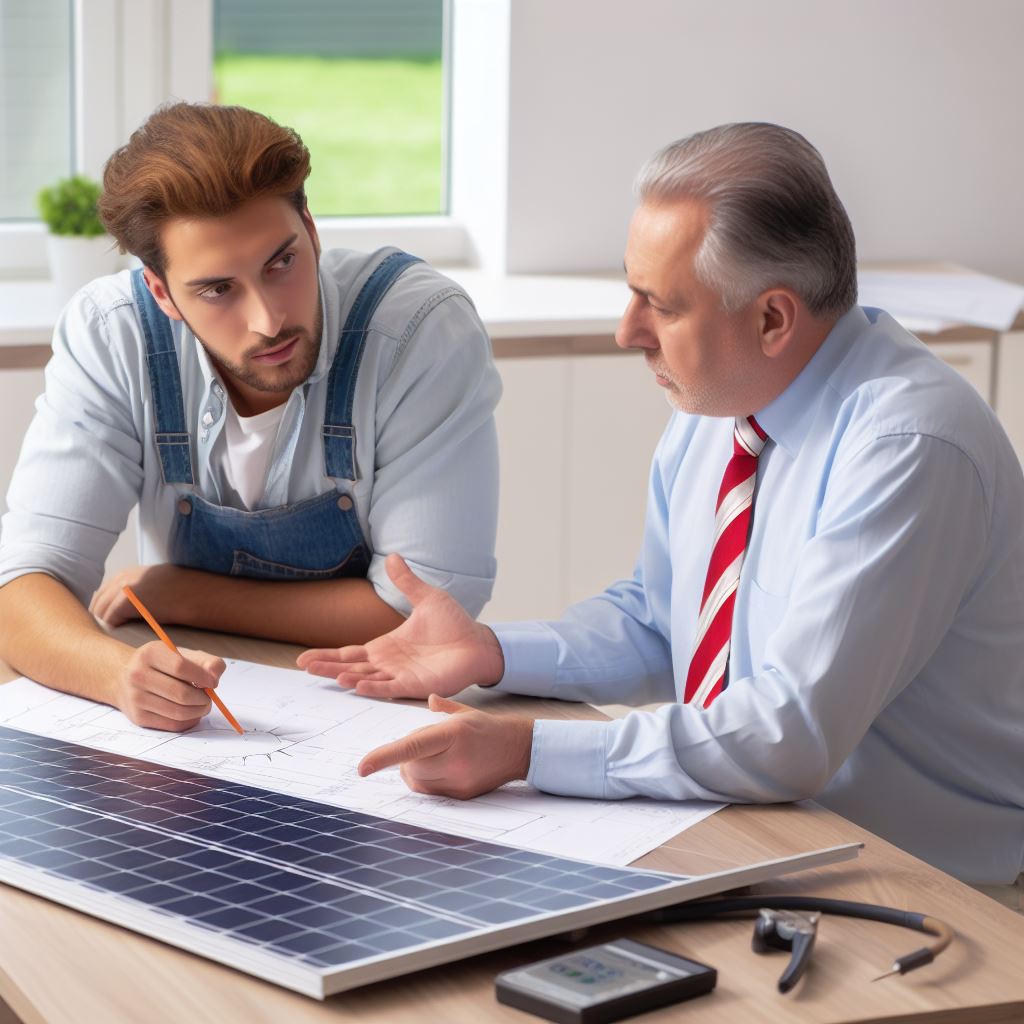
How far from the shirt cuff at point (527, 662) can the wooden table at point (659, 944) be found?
42 centimetres

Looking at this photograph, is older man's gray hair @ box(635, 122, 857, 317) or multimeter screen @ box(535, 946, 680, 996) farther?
older man's gray hair @ box(635, 122, 857, 317)

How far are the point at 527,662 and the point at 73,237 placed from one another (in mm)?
1895

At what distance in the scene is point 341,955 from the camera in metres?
0.95

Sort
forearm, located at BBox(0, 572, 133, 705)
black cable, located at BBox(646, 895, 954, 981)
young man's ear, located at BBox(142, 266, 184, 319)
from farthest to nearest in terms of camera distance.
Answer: young man's ear, located at BBox(142, 266, 184, 319)
forearm, located at BBox(0, 572, 133, 705)
black cable, located at BBox(646, 895, 954, 981)

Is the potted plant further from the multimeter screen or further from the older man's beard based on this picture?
the multimeter screen

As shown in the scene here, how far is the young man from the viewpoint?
173 centimetres

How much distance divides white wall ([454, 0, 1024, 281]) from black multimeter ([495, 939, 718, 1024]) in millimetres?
2600

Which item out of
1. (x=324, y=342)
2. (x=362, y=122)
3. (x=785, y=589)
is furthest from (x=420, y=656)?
(x=362, y=122)

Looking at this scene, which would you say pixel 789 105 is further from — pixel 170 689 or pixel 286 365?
pixel 170 689

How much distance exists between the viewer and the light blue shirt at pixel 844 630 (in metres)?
1.26

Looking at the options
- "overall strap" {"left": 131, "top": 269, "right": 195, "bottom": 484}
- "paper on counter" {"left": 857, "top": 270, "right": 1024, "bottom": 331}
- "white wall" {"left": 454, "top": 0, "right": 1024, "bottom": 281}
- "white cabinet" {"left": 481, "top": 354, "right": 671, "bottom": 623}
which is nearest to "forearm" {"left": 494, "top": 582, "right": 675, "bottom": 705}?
"overall strap" {"left": 131, "top": 269, "right": 195, "bottom": 484}

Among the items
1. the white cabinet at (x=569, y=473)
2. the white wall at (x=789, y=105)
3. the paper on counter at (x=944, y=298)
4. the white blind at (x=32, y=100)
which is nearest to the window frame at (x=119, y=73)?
the white blind at (x=32, y=100)

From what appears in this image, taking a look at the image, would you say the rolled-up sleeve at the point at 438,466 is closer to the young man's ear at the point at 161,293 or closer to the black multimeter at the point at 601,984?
the young man's ear at the point at 161,293

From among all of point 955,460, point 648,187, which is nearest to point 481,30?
point 648,187
